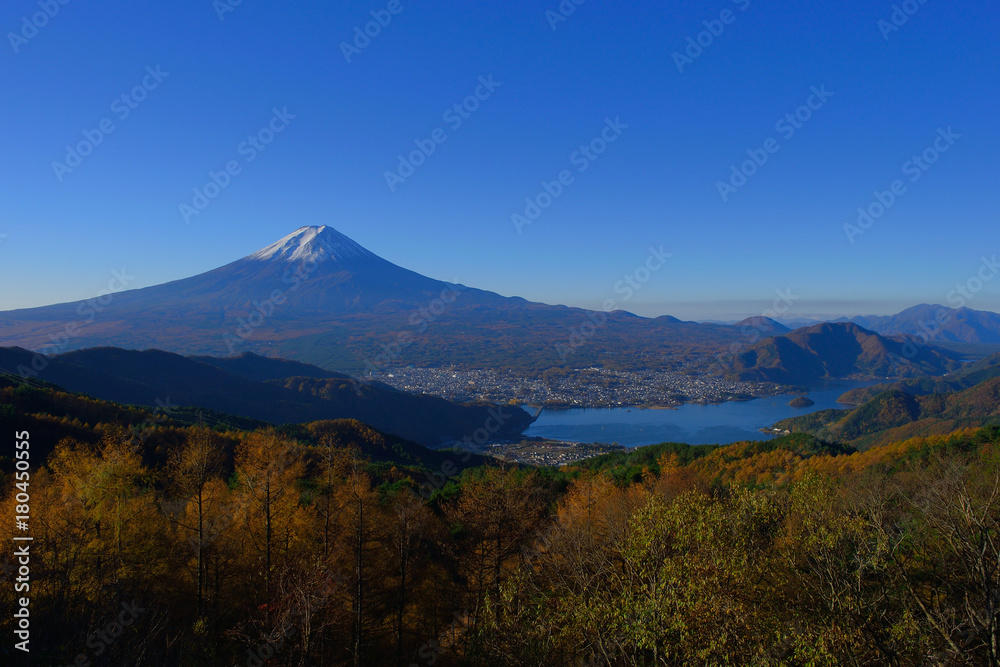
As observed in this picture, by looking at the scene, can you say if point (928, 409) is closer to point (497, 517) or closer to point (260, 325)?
point (497, 517)

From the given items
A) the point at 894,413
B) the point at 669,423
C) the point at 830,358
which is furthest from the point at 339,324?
the point at 830,358

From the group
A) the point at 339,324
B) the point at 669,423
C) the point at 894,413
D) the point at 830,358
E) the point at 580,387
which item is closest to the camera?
the point at 894,413

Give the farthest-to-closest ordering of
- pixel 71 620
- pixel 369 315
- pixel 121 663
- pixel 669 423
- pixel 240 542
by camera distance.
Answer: pixel 369 315 → pixel 669 423 → pixel 240 542 → pixel 71 620 → pixel 121 663

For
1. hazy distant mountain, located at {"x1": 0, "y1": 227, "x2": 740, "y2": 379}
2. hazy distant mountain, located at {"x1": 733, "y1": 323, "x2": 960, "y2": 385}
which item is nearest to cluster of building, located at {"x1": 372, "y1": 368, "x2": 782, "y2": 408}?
hazy distant mountain, located at {"x1": 0, "y1": 227, "x2": 740, "y2": 379}

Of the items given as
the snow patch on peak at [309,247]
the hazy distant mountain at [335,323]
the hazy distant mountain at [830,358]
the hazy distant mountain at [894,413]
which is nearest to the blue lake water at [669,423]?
the hazy distant mountain at [894,413]

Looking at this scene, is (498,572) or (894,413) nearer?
(498,572)

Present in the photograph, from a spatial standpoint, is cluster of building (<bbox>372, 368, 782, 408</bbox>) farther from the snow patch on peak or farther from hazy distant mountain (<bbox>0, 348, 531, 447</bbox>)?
the snow patch on peak

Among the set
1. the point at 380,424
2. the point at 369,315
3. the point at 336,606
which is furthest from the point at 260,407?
the point at 369,315

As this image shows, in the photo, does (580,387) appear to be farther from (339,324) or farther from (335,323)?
(335,323)

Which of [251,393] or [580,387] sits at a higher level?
[251,393]
